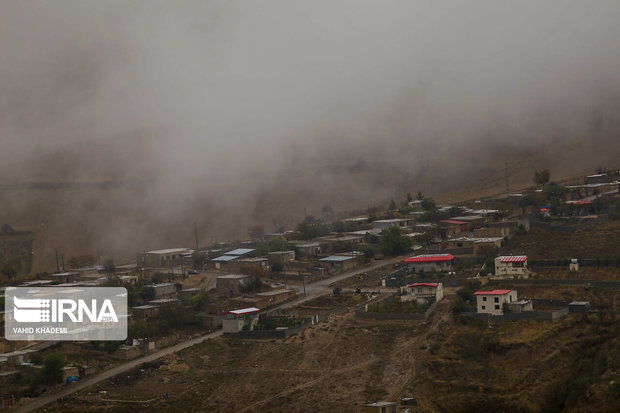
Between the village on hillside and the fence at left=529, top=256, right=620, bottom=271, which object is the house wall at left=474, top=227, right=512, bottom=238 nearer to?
the village on hillside

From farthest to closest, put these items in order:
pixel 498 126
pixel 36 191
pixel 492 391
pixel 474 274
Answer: pixel 498 126
pixel 36 191
pixel 474 274
pixel 492 391

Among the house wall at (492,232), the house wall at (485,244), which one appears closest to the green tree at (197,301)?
the house wall at (485,244)

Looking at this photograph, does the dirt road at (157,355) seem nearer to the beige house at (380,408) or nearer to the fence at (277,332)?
the fence at (277,332)

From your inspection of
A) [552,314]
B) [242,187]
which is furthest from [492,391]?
[242,187]

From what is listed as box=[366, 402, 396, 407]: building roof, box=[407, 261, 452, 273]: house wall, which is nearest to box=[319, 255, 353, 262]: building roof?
box=[407, 261, 452, 273]: house wall

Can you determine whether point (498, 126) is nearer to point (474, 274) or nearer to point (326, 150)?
point (326, 150)

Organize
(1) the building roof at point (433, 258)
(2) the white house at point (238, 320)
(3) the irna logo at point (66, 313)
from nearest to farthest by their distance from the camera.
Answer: (3) the irna logo at point (66, 313), (2) the white house at point (238, 320), (1) the building roof at point (433, 258)
